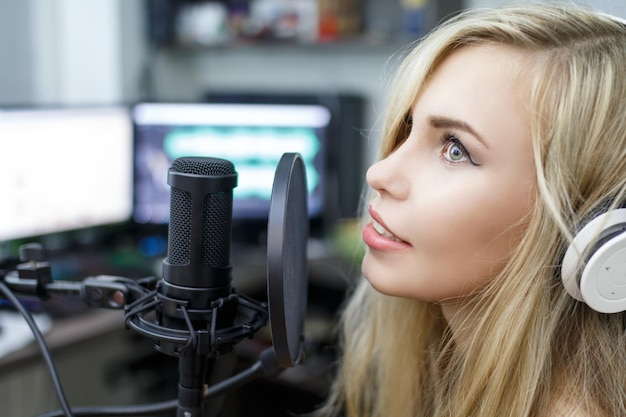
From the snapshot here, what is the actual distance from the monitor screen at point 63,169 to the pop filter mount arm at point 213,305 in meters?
0.92

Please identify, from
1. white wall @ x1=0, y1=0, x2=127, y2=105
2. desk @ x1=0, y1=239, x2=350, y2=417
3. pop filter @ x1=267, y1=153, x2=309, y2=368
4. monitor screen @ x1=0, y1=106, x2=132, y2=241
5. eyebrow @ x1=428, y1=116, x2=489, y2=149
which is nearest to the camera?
pop filter @ x1=267, y1=153, x2=309, y2=368

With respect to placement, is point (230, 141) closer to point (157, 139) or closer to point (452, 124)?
point (157, 139)

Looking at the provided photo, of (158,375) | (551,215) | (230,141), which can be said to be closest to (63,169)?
(230,141)

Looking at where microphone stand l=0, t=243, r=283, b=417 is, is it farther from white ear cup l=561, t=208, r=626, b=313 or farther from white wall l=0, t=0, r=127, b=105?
white wall l=0, t=0, r=127, b=105

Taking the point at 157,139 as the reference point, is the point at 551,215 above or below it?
above

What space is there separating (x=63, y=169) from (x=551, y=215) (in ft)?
4.40

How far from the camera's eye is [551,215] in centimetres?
72

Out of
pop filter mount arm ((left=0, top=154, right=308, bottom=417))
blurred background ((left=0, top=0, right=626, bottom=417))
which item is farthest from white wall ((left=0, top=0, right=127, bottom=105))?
pop filter mount arm ((left=0, top=154, right=308, bottom=417))

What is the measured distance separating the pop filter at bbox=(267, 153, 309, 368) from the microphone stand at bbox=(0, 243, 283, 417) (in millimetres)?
29

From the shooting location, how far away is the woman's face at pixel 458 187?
739 mm

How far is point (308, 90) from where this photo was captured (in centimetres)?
254

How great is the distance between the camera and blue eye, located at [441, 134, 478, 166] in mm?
755

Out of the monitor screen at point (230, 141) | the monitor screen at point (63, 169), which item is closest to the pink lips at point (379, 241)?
the monitor screen at point (63, 169)

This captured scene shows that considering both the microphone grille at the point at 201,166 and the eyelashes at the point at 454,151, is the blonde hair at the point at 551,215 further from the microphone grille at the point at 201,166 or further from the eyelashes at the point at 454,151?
the microphone grille at the point at 201,166
